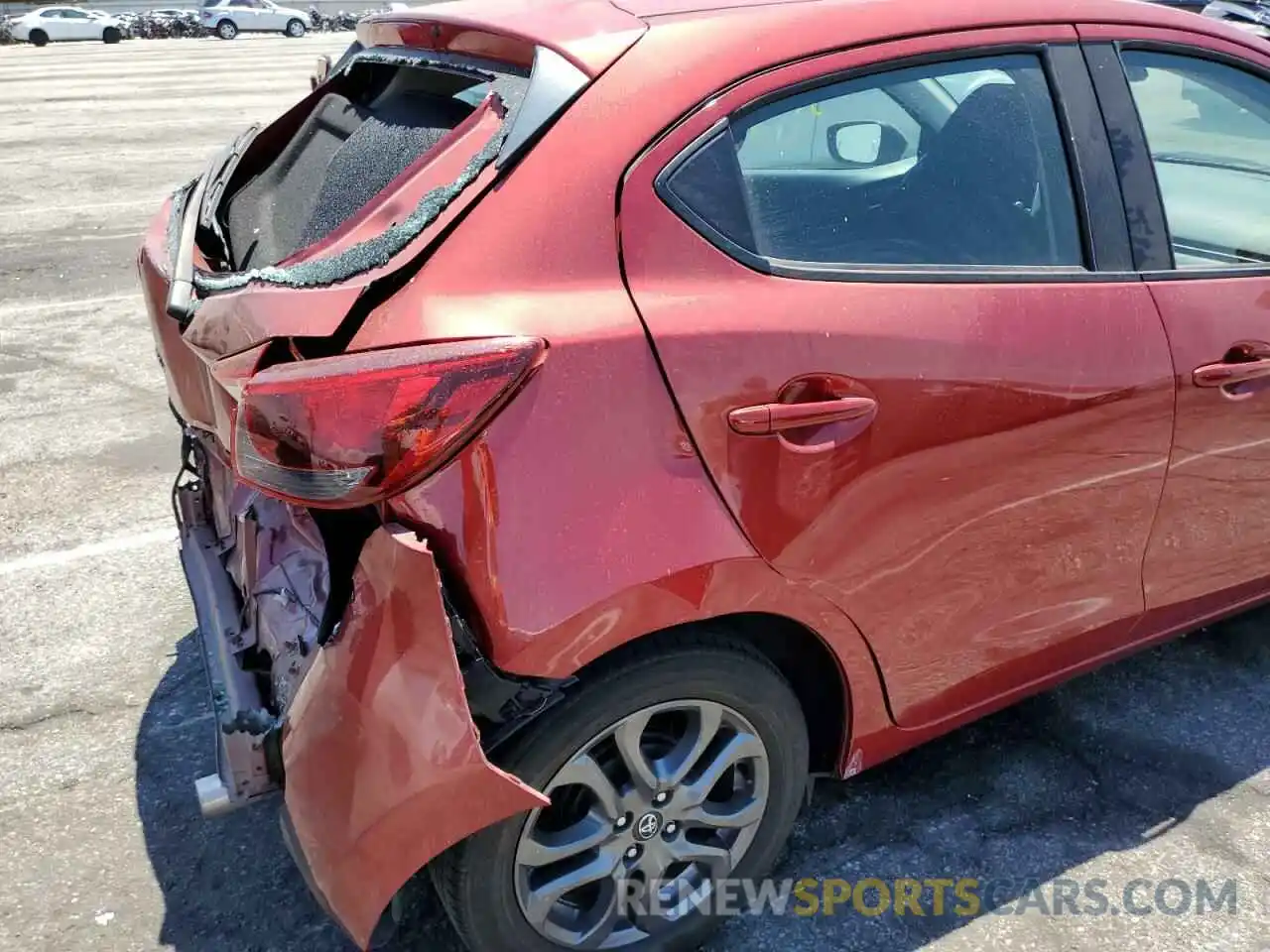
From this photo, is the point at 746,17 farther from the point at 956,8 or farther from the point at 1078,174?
the point at 1078,174

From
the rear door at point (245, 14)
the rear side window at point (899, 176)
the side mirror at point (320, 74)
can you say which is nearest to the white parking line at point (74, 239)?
the side mirror at point (320, 74)

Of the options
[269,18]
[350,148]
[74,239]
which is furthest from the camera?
[269,18]

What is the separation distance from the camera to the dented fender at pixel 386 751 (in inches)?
68.1

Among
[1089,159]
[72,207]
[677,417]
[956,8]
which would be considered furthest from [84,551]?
[72,207]

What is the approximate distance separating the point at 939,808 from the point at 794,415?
4.38 ft

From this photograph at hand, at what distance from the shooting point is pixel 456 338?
1.72m

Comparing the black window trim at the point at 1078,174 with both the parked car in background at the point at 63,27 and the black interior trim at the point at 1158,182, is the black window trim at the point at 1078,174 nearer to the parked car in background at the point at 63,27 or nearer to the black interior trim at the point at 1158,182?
the black interior trim at the point at 1158,182

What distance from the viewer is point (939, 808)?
8.92 feet

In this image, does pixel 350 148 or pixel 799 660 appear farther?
pixel 350 148

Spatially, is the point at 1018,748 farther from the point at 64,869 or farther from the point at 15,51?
the point at 15,51

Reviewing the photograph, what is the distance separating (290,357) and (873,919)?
67.5 inches

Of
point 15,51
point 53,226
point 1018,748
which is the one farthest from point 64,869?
point 15,51

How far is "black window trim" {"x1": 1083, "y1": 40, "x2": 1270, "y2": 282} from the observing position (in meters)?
2.31

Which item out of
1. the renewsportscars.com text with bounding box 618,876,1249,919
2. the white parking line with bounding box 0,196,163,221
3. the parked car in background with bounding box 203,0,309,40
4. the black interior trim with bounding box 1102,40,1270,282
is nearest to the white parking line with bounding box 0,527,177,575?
the renewsportscars.com text with bounding box 618,876,1249,919
